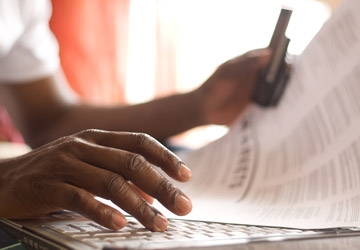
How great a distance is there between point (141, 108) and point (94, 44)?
4.35ft

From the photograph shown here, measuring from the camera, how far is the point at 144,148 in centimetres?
49

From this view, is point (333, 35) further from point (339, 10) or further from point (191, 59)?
point (191, 59)

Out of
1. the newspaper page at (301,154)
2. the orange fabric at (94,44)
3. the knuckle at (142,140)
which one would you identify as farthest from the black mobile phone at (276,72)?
the orange fabric at (94,44)

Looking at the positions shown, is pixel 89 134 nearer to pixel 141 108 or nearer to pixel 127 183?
pixel 127 183

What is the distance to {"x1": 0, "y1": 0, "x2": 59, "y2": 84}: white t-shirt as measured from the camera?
111 cm

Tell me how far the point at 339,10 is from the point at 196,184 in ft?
1.04

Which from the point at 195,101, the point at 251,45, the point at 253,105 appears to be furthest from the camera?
the point at 251,45

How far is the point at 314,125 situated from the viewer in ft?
2.36

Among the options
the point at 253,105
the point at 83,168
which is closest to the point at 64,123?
the point at 253,105

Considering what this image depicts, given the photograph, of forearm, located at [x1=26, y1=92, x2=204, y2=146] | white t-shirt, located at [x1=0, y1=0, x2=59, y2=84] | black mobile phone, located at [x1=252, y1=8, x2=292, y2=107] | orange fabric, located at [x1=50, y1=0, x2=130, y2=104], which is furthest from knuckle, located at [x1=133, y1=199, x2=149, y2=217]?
orange fabric, located at [x1=50, y1=0, x2=130, y2=104]

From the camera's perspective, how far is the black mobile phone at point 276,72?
2.81ft

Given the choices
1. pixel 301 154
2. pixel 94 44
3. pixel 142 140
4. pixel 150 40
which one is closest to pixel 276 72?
pixel 301 154

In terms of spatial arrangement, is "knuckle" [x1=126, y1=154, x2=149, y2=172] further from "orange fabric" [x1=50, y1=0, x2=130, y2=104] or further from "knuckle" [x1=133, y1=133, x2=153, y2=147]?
"orange fabric" [x1=50, y1=0, x2=130, y2=104]

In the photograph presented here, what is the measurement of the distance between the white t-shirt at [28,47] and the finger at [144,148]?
638 millimetres
